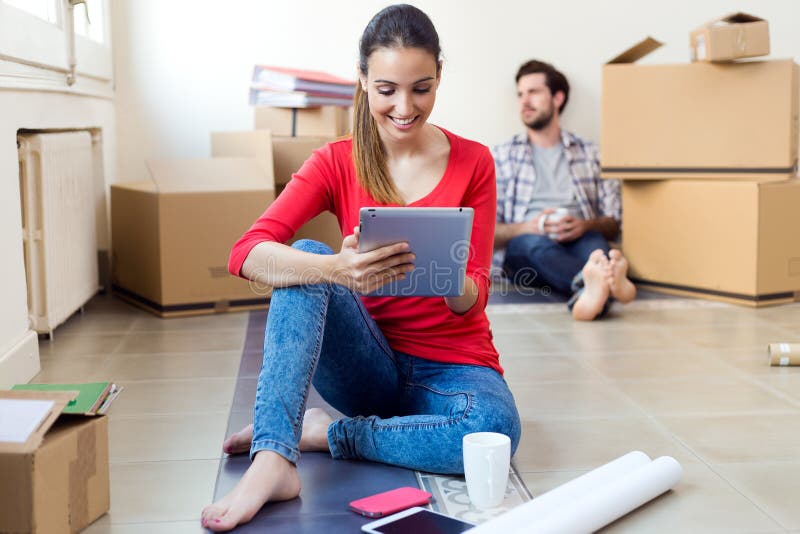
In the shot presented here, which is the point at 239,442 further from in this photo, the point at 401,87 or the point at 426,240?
the point at 401,87

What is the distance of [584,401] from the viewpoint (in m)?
2.01

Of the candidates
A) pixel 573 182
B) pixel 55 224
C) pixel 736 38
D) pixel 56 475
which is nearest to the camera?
pixel 56 475

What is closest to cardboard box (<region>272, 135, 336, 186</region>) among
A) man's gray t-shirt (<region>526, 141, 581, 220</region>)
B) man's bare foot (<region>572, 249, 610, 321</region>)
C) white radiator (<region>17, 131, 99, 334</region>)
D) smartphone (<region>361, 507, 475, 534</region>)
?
white radiator (<region>17, 131, 99, 334</region>)

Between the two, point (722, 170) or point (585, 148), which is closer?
point (722, 170)

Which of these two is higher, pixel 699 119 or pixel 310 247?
pixel 699 119

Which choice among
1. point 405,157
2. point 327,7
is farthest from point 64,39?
point 405,157

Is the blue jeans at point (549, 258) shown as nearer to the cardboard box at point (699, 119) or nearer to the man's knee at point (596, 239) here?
the man's knee at point (596, 239)

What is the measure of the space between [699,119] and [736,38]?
0.99ft

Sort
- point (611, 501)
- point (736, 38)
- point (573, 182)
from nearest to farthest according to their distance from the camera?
point (611, 501) → point (736, 38) → point (573, 182)

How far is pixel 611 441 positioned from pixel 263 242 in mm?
759

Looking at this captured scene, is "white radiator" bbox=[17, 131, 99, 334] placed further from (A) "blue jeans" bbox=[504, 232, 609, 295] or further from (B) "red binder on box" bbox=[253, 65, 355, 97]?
(A) "blue jeans" bbox=[504, 232, 609, 295]

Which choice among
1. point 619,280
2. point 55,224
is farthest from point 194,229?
point 619,280

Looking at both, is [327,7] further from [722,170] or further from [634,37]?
[722,170]

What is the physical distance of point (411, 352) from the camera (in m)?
1.63
